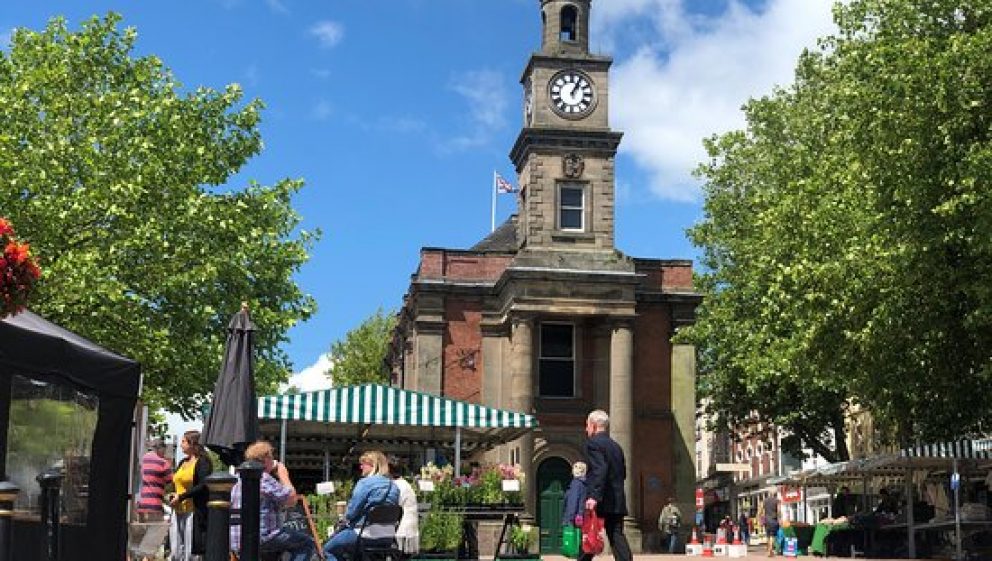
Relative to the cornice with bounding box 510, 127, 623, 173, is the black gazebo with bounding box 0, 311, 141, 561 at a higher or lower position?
lower

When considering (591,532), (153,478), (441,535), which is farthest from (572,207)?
(591,532)

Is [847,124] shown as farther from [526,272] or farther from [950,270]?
[526,272]

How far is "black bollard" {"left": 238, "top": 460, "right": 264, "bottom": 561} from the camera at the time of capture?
906 cm

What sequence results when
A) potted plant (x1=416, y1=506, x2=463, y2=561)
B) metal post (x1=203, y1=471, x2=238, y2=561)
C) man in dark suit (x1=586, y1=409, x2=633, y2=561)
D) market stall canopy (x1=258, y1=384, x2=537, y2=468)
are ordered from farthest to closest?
1. market stall canopy (x1=258, y1=384, x2=537, y2=468)
2. potted plant (x1=416, y1=506, x2=463, y2=561)
3. man in dark suit (x1=586, y1=409, x2=633, y2=561)
4. metal post (x1=203, y1=471, x2=238, y2=561)

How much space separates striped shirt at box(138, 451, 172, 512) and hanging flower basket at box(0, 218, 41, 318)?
284 inches

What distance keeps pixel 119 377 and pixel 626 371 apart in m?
25.6

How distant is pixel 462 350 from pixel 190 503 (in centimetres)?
2744

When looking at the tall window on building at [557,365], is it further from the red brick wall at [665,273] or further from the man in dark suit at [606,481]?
the man in dark suit at [606,481]

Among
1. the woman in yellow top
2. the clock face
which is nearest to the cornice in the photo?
the clock face

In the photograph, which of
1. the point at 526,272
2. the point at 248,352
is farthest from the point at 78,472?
the point at 526,272

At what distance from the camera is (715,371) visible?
4156 cm

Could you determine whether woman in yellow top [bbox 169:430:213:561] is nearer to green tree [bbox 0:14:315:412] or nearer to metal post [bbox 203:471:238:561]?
metal post [bbox 203:471:238:561]

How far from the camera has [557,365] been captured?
3909cm

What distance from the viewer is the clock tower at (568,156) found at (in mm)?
38656
